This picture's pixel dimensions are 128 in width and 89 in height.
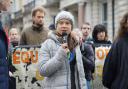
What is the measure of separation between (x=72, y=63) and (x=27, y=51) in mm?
2542

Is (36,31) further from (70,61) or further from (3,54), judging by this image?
(3,54)

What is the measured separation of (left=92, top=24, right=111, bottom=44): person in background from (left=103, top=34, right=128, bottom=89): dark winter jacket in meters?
2.88

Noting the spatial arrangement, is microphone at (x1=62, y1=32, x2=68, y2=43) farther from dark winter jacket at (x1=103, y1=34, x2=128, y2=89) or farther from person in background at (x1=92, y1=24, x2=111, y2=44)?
person in background at (x1=92, y1=24, x2=111, y2=44)

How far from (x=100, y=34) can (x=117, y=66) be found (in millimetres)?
3004

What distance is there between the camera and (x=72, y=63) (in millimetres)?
4848

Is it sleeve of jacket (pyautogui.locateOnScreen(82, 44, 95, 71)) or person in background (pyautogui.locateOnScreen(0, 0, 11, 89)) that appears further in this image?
sleeve of jacket (pyautogui.locateOnScreen(82, 44, 95, 71))

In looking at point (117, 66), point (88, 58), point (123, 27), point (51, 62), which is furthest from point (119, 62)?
point (88, 58)

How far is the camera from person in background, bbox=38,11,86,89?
460 cm

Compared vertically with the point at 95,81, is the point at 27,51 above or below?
above

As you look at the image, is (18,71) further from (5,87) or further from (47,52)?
(5,87)

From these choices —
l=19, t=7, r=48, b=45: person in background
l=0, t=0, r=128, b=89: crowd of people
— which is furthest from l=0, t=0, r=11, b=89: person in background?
l=19, t=7, r=48, b=45: person in background

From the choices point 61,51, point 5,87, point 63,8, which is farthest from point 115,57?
point 63,8

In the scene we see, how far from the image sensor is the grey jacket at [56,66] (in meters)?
4.59

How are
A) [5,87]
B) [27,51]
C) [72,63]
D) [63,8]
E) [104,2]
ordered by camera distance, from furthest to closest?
[63,8] → [104,2] → [27,51] → [72,63] → [5,87]
